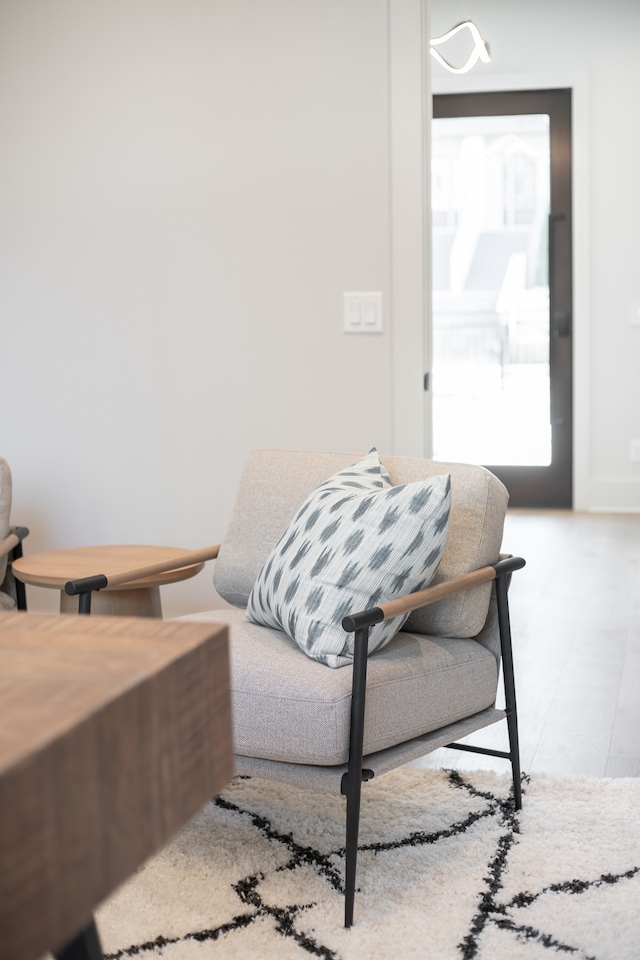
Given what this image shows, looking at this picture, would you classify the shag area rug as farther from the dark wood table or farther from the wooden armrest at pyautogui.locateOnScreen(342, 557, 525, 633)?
the dark wood table

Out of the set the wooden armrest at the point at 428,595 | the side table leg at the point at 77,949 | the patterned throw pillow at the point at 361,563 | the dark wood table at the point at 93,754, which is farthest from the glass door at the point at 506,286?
the dark wood table at the point at 93,754

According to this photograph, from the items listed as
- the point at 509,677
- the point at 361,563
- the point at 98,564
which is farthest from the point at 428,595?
the point at 98,564

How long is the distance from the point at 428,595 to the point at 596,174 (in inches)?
195

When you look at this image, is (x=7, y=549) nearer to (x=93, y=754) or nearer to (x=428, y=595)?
(x=428, y=595)

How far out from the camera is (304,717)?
1.75m

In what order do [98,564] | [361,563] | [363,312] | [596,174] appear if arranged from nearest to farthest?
[361,563] → [98,564] → [363,312] → [596,174]

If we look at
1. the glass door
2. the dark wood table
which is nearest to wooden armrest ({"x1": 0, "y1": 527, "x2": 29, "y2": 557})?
the dark wood table

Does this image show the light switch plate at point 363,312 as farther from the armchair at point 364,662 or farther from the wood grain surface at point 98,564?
the wood grain surface at point 98,564

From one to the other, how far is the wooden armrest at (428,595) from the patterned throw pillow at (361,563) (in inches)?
1.5

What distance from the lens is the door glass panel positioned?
6258 mm

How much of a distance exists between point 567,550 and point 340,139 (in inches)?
110

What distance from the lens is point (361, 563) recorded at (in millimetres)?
1848

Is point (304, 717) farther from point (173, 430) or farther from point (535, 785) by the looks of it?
point (173, 430)

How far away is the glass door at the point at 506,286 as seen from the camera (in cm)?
619
